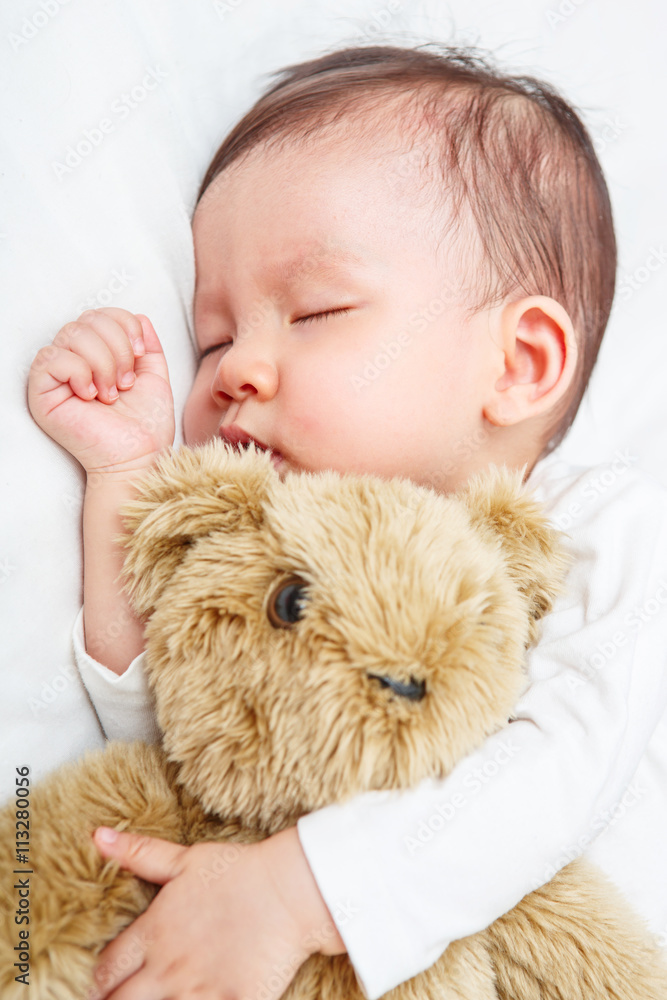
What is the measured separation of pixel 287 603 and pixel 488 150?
836 millimetres

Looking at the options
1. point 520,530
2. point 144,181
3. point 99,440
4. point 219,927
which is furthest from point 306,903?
point 144,181

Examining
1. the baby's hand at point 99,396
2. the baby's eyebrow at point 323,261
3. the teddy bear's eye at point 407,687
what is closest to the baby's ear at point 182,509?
the baby's hand at point 99,396

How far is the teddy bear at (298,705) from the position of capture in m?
0.62

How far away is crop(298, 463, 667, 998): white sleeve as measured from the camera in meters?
0.67

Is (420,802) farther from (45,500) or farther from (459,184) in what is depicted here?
(459,184)

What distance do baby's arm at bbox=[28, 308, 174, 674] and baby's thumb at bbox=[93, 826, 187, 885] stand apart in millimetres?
231

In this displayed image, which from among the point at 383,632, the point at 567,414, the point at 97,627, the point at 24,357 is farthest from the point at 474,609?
the point at 567,414

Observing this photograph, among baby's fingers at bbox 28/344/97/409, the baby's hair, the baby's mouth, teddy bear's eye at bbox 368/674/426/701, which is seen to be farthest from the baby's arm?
the baby's hair

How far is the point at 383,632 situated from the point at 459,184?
2.51ft

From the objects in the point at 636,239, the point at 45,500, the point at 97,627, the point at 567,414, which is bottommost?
the point at 97,627

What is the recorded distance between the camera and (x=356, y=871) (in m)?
0.68

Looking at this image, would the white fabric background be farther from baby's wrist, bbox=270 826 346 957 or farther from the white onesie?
baby's wrist, bbox=270 826 346 957

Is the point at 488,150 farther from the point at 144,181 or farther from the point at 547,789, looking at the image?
the point at 547,789

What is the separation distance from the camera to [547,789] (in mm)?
759
